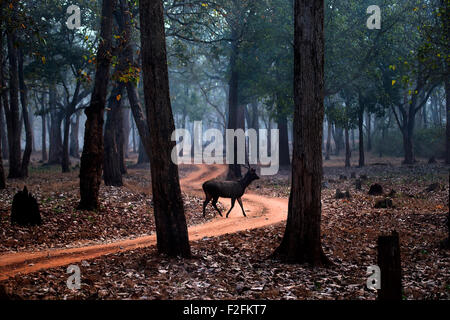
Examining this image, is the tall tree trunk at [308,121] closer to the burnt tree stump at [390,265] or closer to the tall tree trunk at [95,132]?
the burnt tree stump at [390,265]

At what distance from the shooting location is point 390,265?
626cm

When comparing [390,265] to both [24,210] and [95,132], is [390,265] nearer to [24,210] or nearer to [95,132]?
[24,210]

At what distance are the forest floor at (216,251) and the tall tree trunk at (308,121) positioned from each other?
3.32 feet

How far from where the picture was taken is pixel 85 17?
3127 cm

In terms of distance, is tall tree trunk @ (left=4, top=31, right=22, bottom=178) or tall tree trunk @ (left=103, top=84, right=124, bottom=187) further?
tall tree trunk @ (left=4, top=31, right=22, bottom=178)

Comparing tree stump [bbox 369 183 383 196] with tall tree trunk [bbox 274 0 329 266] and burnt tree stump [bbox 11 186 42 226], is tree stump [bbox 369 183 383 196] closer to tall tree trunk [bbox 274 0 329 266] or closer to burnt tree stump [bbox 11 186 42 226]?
tall tree trunk [bbox 274 0 329 266]

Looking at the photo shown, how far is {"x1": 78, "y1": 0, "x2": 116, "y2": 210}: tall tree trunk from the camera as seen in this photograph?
51.0 ft

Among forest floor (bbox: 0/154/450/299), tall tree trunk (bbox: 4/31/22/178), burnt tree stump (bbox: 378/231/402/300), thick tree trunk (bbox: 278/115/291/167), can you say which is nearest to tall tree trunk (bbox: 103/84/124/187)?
forest floor (bbox: 0/154/450/299)

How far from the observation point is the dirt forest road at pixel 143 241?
9945 mm

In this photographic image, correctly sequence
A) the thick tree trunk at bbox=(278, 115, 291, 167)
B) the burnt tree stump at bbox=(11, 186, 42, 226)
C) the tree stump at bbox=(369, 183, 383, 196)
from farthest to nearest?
the thick tree trunk at bbox=(278, 115, 291, 167) → the tree stump at bbox=(369, 183, 383, 196) → the burnt tree stump at bbox=(11, 186, 42, 226)

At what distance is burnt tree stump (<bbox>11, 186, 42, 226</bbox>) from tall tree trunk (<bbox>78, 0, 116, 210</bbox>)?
2.42m

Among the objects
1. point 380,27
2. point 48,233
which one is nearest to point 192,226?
point 48,233

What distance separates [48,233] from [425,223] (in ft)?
38.0

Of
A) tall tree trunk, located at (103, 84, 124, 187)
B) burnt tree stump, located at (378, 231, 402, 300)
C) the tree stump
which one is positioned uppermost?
tall tree trunk, located at (103, 84, 124, 187)
